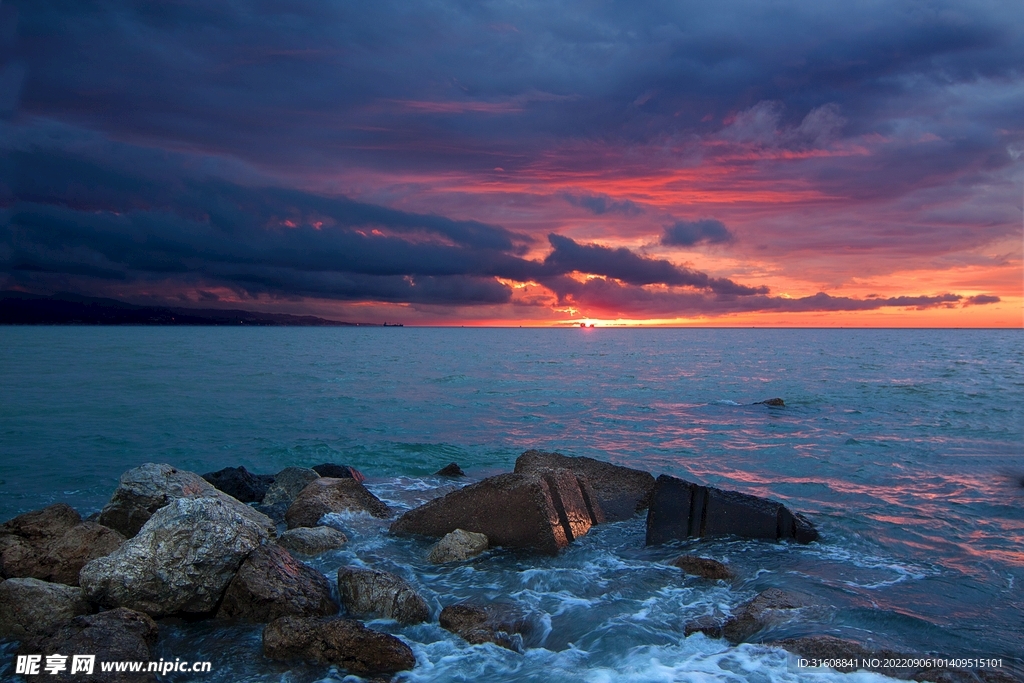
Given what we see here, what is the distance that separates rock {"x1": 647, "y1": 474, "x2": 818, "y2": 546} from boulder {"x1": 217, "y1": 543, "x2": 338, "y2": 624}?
223 inches

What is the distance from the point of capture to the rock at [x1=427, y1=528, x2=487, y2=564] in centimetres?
1048

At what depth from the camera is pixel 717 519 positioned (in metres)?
11.5

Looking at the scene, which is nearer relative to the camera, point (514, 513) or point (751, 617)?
point (751, 617)

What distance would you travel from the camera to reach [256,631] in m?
8.01

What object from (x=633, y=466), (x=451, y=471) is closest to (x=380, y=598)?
(x=451, y=471)

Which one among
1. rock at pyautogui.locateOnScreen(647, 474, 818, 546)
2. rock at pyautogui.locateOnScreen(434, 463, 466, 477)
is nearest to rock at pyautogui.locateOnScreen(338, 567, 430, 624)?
rock at pyautogui.locateOnScreen(647, 474, 818, 546)

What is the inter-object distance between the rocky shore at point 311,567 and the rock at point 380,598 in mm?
18

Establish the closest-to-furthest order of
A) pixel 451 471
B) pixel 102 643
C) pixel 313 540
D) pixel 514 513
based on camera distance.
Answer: pixel 102 643 < pixel 313 540 < pixel 514 513 < pixel 451 471

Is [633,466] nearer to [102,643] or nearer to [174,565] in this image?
[174,565]

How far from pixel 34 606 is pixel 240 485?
Answer: 6883 millimetres

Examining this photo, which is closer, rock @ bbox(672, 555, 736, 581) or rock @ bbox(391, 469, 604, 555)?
rock @ bbox(672, 555, 736, 581)

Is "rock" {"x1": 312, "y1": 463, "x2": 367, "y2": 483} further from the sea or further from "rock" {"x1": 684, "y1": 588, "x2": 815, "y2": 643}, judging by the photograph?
"rock" {"x1": 684, "y1": 588, "x2": 815, "y2": 643}

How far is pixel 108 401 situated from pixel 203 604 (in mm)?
30108

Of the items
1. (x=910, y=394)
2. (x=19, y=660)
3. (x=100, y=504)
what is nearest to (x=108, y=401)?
(x=100, y=504)
